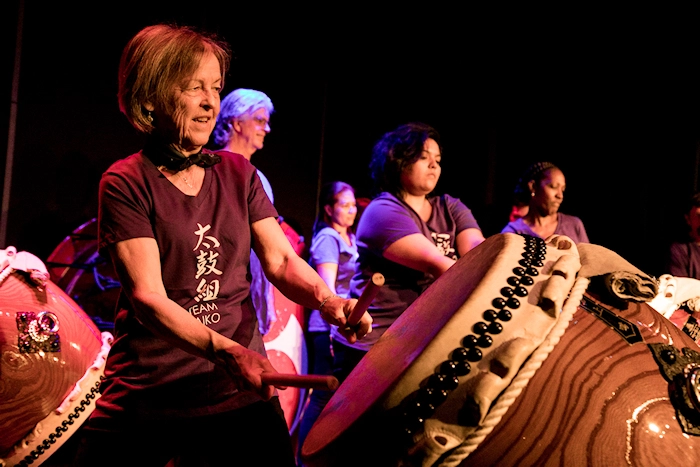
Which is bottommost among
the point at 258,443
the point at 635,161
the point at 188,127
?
the point at 258,443

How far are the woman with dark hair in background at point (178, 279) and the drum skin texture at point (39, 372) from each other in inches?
26.3

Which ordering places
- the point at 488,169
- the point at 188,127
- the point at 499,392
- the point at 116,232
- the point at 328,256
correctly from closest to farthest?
the point at 499,392 → the point at 116,232 → the point at 188,127 → the point at 328,256 → the point at 488,169

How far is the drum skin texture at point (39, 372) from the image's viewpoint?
2.01m

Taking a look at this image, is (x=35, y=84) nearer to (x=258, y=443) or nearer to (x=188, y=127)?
(x=188, y=127)

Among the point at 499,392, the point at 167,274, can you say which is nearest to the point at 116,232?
the point at 167,274

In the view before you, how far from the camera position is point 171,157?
60.1 inches

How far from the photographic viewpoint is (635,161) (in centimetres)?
546

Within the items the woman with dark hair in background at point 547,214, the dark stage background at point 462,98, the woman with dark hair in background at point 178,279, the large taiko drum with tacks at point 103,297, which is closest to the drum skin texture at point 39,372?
the woman with dark hair in background at point 178,279

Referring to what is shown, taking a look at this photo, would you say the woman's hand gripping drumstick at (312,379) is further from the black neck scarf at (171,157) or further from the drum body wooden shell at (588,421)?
the black neck scarf at (171,157)

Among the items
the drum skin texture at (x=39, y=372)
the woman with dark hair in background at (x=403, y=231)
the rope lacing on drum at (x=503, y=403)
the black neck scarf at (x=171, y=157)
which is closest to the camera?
the rope lacing on drum at (x=503, y=403)

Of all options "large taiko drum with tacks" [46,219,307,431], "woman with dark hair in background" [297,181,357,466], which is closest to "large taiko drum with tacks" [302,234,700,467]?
"woman with dark hair in background" [297,181,357,466]

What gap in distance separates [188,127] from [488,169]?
4823 millimetres

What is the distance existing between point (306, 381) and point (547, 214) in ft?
9.25

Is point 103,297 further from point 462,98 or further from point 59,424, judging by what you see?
point 462,98
